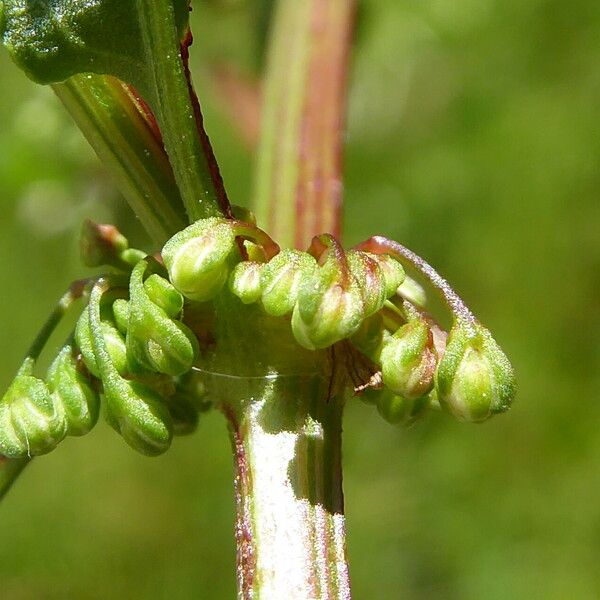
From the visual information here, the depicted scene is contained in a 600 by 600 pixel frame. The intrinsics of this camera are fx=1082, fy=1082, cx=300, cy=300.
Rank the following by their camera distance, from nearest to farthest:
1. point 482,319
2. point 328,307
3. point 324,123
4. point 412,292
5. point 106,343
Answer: point 328,307
point 106,343
point 412,292
point 324,123
point 482,319

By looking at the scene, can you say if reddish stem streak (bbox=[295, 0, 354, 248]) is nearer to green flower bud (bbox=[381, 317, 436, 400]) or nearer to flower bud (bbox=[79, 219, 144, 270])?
flower bud (bbox=[79, 219, 144, 270])

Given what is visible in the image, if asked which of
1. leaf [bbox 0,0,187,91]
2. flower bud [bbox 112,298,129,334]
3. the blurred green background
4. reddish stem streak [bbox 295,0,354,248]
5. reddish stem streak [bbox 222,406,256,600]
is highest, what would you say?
the blurred green background

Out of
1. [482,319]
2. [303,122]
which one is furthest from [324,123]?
[482,319]

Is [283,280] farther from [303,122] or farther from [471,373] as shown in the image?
[303,122]

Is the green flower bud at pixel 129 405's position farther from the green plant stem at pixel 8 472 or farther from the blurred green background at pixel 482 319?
the blurred green background at pixel 482 319

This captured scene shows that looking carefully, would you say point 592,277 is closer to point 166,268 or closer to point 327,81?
point 327,81

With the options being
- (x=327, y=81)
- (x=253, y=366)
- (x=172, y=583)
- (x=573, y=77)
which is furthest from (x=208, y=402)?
(x=573, y=77)

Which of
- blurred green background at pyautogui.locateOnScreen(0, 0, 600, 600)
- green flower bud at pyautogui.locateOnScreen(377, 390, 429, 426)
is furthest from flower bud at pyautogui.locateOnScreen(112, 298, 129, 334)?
blurred green background at pyautogui.locateOnScreen(0, 0, 600, 600)
